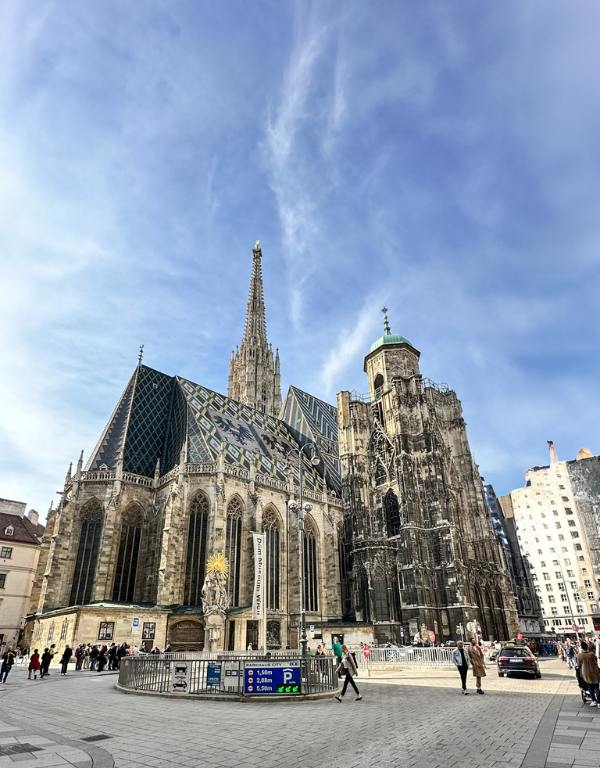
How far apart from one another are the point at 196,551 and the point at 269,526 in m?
6.24

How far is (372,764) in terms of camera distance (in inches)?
230

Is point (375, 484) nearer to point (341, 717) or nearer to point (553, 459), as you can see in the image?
point (341, 717)

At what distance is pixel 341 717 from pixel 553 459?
78.2 meters

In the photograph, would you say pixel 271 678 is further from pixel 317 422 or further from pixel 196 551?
pixel 317 422

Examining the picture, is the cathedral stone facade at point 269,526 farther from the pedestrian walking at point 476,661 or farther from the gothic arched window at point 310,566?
the pedestrian walking at point 476,661

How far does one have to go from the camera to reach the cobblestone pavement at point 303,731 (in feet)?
19.9

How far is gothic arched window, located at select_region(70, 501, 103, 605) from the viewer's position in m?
30.6

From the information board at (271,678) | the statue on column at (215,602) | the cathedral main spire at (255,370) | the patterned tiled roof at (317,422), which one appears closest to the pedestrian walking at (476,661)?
the information board at (271,678)

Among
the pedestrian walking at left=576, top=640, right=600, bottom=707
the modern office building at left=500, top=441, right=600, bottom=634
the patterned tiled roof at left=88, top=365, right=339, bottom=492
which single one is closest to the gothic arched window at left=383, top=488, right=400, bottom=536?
the patterned tiled roof at left=88, top=365, right=339, bottom=492

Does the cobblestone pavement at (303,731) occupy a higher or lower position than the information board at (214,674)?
lower

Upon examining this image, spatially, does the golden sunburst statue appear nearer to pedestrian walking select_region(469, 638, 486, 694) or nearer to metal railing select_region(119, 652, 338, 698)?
metal railing select_region(119, 652, 338, 698)

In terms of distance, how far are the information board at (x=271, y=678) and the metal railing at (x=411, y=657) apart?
36.9 ft

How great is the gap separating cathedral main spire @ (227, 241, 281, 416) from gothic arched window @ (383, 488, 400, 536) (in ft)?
82.5

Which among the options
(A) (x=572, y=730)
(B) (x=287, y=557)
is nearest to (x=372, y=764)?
(A) (x=572, y=730)
